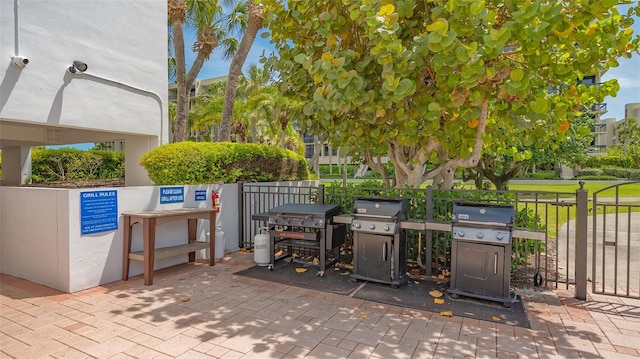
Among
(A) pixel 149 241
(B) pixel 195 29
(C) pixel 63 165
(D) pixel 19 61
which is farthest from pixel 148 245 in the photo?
(B) pixel 195 29

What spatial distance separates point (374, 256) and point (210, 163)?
3.94 metres

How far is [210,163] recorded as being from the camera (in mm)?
6961

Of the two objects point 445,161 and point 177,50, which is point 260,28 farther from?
point 445,161

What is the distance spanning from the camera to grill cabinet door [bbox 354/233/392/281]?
480 cm

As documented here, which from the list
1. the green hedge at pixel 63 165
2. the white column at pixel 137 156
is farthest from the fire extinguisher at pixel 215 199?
the green hedge at pixel 63 165

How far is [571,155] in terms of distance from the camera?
36.1 feet

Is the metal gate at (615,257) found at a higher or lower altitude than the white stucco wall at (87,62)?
lower

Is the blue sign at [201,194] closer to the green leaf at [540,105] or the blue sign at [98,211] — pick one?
the blue sign at [98,211]

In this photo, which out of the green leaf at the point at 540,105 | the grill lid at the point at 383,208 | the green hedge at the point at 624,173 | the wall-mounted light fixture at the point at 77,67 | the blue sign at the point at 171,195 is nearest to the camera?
the green leaf at the point at 540,105

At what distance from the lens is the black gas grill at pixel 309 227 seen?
210 inches

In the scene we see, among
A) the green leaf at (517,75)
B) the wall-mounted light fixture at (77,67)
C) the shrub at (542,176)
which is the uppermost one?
the wall-mounted light fixture at (77,67)

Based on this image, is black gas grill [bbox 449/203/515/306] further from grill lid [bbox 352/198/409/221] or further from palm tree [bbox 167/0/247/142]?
→ palm tree [bbox 167/0/247/142]

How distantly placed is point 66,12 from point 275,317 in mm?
6488

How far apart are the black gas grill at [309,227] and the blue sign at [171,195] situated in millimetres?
1770
